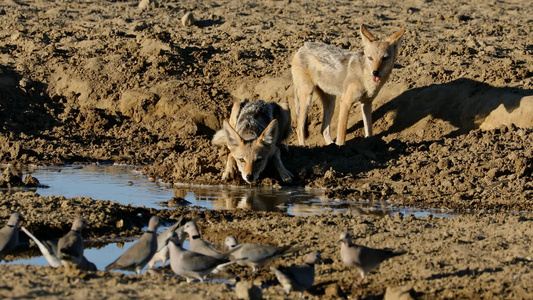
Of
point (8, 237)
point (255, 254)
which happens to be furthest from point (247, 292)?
point (8, 237)

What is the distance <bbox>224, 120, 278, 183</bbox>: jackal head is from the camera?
42.9 feet

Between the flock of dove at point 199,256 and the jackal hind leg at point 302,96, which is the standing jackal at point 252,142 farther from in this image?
the flock of dove at point 199,256

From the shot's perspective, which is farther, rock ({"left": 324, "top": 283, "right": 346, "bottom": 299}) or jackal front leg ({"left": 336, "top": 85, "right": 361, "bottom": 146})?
jackal front leg ({"left": 336, "top": 85, "right": 361, "bottom": 146})

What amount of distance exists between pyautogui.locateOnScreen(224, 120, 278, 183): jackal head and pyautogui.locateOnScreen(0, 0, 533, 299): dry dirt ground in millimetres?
457

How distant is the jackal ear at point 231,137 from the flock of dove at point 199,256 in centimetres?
488

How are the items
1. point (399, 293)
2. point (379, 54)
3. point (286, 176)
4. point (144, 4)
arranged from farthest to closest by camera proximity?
point (144, 4) → point (379, 54) → point (286, 176) → point (399, 293)

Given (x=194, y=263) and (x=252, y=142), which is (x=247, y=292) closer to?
(x=194, y=263)

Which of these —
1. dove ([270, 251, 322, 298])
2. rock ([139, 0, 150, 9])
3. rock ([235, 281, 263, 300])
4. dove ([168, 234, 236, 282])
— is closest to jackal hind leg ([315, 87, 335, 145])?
rock ([139, 0, 150, 9])

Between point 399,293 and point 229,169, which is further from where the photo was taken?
point 229,169

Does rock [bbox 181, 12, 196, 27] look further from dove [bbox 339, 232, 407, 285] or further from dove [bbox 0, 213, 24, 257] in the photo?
dove [bbox 339, 232, 407, 285]

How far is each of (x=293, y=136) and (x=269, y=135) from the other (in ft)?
14.0

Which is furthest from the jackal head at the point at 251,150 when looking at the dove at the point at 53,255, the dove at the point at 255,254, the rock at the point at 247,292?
the rock at the point at 247,292

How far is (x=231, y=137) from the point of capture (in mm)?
13312

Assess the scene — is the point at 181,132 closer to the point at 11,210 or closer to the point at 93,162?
the point at 93,162
